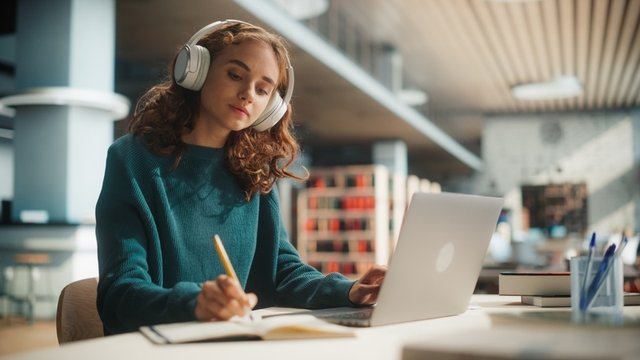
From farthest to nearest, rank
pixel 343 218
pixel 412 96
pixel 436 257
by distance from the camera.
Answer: pixel 412 96 < pixel 343 218 < pixel 436 257

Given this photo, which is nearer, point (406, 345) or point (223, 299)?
point (406, 345)

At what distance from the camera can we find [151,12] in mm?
6336

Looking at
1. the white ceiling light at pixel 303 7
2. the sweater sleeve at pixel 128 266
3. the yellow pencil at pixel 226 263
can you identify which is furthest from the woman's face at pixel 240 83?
the white ceiling light at pixel 303 7

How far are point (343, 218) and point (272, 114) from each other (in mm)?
9271

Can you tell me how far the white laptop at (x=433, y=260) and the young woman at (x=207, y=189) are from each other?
0.52 feet

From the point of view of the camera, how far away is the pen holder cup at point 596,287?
1.29 m

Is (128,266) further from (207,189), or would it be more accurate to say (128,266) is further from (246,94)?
(246,94)

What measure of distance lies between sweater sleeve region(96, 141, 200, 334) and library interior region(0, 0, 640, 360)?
13cm

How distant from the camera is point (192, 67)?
148 cm

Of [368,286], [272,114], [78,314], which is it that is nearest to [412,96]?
[272,114]

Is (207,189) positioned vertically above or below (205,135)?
below

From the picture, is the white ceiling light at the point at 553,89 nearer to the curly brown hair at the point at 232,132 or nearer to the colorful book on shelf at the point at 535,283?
the colorful book on shelf at the point at 535,283

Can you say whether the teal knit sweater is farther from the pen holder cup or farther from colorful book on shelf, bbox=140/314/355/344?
the pen holder cup

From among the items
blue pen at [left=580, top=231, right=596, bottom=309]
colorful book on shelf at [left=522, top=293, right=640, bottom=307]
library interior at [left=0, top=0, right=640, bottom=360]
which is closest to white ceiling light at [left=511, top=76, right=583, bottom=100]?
library interior at [left=0, top=0, right=640, bottom=360]
